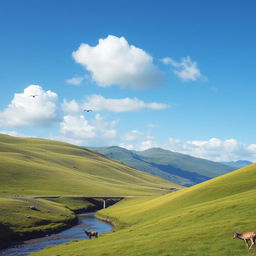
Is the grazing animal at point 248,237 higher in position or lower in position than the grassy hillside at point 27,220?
higher

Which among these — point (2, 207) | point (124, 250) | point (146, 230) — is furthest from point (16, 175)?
point (124, 250)

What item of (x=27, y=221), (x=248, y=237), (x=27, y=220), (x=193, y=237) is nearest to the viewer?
(x=248, y=237)

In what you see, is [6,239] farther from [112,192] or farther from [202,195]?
[112,192]

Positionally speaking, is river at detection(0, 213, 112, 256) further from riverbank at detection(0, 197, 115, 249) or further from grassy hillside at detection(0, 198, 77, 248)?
grassy hillside at detection(0, 198, 77, 248)

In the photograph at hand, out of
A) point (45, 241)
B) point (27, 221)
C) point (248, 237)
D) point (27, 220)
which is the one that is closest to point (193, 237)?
point (248, 237)

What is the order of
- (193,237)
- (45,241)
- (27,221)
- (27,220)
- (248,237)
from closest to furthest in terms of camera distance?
(248,237) → (193,237) → (45,241) → (27,221) → (27,220)

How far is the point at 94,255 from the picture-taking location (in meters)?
42.8

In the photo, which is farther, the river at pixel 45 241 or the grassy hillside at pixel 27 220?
the grassy hillside at pixel 27 220

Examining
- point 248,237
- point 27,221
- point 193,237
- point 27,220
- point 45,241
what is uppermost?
point 248,237

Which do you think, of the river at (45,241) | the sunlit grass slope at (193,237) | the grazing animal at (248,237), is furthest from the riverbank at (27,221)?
the grazing animal at (248,237)

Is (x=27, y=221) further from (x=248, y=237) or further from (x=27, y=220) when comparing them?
(x=248, y=237)

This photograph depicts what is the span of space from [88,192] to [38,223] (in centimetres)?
9769

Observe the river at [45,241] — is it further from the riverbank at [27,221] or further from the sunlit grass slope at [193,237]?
the sunlit grass slope at [193,237]

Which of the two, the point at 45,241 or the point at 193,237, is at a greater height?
the point at 193,237
